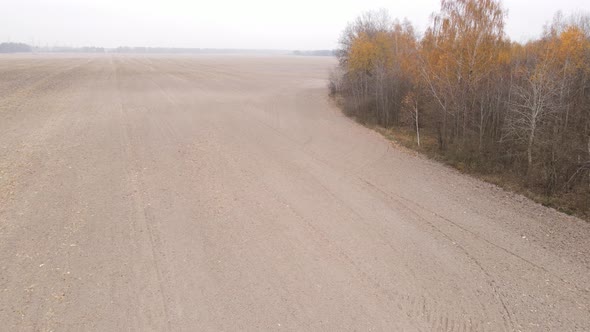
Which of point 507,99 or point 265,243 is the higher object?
point 507,99

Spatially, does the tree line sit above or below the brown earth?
above

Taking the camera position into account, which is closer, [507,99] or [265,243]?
[265,243]

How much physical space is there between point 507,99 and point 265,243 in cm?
1723

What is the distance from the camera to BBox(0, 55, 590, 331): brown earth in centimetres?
A: 736

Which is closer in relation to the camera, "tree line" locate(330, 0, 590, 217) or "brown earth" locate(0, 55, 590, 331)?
"brown earth" locate(0, 55, 590, 331)

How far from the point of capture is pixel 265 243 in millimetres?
9898

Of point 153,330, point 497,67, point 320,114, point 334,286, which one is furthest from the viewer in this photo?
point 320,114

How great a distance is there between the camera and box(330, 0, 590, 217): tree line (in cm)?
1447

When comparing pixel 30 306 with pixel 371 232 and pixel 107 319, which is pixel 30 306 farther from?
pixel 371 232

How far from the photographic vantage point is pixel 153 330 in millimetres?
6750

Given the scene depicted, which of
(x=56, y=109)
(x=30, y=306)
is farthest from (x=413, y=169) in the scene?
(x=56, y=109)

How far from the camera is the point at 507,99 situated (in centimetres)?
2014

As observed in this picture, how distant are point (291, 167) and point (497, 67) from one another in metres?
12.6

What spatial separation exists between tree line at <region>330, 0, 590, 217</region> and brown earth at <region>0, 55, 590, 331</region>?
2267mm
